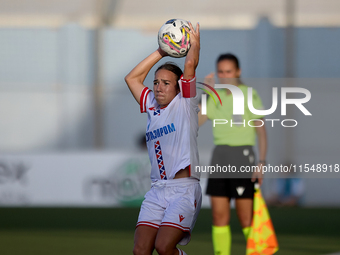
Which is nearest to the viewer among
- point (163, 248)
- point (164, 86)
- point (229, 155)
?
point (163, 248)

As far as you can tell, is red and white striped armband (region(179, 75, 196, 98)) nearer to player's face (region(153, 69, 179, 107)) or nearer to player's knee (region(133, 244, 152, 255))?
player's face (region(153, 69, 179, 107))

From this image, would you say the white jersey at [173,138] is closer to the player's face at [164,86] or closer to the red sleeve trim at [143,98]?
the player's face at [164,86]

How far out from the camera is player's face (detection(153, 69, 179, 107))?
3490 millimetres

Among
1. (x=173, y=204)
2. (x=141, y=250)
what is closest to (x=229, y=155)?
(x=173, y=204)

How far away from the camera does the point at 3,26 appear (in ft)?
46.1

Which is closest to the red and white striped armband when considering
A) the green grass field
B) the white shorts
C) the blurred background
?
the white shorts

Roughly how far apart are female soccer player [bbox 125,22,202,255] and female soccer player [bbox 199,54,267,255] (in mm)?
905

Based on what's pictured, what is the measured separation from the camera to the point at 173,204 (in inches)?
132

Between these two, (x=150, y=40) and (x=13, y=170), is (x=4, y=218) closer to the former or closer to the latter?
(x=13, y=170)

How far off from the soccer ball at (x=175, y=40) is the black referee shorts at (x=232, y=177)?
1.15m

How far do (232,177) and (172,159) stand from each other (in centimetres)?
108

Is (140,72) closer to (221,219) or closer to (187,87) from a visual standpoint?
(187,87)

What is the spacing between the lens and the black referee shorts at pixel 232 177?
14.3ft

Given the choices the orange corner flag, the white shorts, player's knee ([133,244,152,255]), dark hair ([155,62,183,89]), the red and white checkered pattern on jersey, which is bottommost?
the orange corner flag
